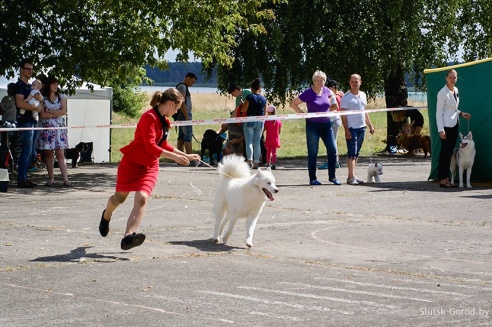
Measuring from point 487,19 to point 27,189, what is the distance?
53.8 ft

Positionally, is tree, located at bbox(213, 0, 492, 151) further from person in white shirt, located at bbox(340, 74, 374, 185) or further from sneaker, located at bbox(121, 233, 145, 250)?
sneaker, located at bbox(121, 233, 145, 250)

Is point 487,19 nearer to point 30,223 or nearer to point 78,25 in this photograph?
point 78,25

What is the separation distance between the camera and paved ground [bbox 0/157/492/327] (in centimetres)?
756

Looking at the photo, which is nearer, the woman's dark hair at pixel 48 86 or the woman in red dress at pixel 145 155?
the woman in red dress at pixel 145 155

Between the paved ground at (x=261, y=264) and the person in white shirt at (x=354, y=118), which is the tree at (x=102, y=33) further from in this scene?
the paved ground at (x=261, y=264)

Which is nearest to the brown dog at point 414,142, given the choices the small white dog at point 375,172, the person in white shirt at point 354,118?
the small white dog at point 375,172

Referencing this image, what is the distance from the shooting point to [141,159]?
1033 centimetres

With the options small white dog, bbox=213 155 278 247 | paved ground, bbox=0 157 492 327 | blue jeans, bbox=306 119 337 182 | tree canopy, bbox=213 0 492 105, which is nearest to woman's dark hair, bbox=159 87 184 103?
small white dog, bbox=213 155 278 247

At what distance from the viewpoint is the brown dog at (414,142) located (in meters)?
27.0

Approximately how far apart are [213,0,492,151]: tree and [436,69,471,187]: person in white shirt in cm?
987

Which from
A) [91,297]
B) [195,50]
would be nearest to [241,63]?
[195,50]

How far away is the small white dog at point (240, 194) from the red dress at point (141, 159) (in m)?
1.04

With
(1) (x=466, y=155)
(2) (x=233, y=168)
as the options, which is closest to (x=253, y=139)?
(1) (x=466, y=155)

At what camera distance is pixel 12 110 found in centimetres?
2005
